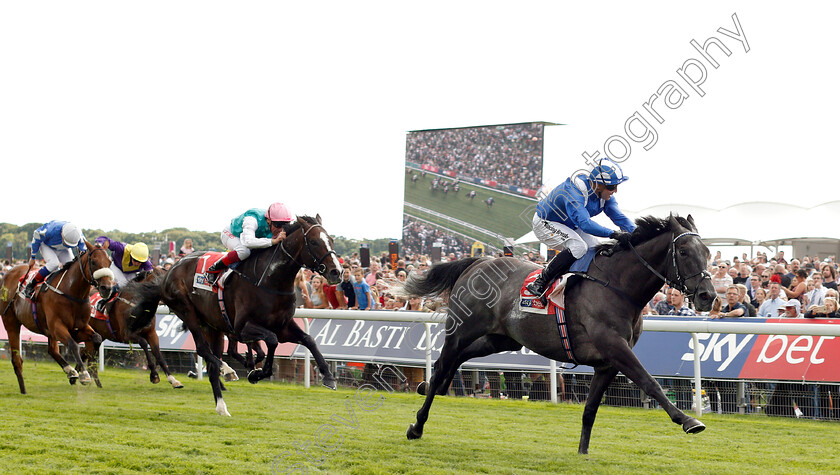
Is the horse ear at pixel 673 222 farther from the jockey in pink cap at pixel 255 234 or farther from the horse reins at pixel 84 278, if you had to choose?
the horse reins at pixel 84 278

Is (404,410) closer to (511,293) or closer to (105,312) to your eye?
(511,293)

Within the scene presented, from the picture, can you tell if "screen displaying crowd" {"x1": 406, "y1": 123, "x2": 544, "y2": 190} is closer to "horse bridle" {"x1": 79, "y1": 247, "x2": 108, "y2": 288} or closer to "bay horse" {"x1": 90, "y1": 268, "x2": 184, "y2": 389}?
"bay horse" {"x1": 90, "y1": 268, "x2": 184, "y2": 389}

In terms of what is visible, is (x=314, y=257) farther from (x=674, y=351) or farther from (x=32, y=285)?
(x=32, y=285)

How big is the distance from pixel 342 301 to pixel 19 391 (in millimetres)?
4347

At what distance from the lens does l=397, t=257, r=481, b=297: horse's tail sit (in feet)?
22.6

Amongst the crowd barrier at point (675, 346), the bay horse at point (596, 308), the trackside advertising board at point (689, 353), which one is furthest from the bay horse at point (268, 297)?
the trackside advertising board at point (689, 353)

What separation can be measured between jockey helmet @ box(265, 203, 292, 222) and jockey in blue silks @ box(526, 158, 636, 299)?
2.54 meters

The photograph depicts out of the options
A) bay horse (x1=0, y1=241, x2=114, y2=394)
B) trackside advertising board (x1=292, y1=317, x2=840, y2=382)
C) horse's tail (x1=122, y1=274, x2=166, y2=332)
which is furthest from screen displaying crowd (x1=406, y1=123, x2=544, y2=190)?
bay horse (x1=0, y1=241, x2=114, y2=394)

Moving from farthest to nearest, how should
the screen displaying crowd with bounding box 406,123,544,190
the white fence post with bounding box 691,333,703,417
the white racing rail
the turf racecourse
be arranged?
the screen displaying crowd with bounding box 406,123,544,190, the white fence post with bounding box 691,333,703,417, the white racing rail, the turf racecourse

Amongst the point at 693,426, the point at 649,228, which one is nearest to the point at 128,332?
the point at 649,228

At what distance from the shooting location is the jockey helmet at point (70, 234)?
9.05 m

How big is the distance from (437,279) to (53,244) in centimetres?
490

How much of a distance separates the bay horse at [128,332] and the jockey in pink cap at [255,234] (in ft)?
5.85

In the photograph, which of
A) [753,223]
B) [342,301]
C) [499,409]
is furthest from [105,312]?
[753,223]
